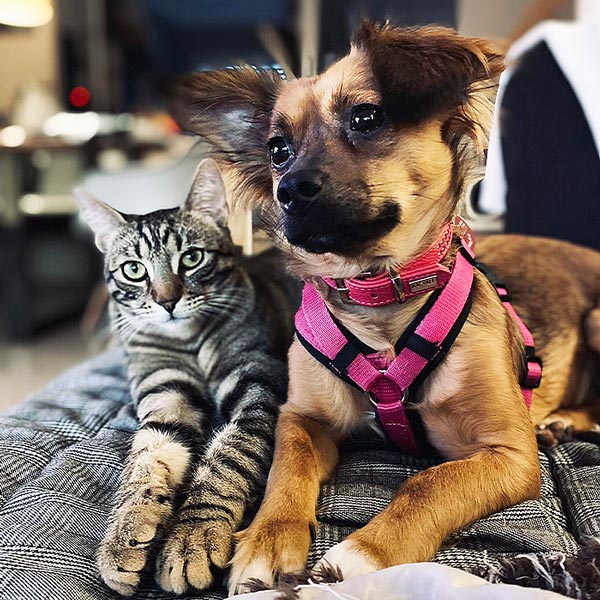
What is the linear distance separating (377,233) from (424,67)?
0.23 meters

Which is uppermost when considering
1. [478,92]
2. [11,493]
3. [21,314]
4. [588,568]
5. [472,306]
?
[478,92]

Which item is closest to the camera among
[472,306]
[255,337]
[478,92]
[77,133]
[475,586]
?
[475,586]

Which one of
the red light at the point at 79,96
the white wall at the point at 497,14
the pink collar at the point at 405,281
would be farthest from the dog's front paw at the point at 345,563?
the red light at the point at 79,96

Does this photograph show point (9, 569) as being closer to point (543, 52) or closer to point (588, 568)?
point (588, 568)

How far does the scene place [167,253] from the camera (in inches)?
47.1

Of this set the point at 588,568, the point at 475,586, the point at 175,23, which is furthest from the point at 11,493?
the point at 175,23

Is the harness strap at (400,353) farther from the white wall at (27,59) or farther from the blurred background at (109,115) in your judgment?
the white wall at (27,59)

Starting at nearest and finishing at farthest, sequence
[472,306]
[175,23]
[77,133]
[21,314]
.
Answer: [472,306] < [21,314] < [77,133] < [175,23]

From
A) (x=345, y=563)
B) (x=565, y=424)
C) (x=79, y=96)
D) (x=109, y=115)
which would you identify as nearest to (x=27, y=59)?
(x=79, y=96)

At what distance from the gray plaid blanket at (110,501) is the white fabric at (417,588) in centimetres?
6

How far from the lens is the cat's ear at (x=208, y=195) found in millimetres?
1225

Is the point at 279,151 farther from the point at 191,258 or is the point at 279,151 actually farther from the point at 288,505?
the point at 288,505

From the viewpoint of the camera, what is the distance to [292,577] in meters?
0.77

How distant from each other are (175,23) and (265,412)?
522cm
